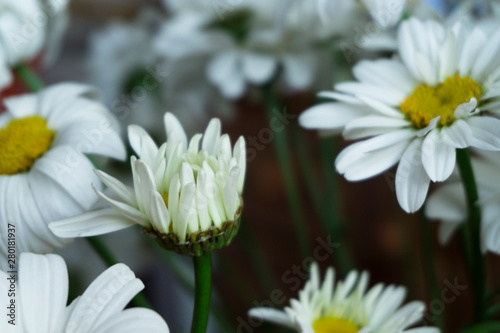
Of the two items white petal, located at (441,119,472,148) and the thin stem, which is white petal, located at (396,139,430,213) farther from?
the thin stem

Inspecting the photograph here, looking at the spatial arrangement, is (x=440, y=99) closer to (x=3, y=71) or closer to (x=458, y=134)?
(x=458, y=134)

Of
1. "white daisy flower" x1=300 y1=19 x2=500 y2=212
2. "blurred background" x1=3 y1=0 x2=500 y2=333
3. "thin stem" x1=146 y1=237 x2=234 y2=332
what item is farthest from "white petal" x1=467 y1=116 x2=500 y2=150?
"thin stem" x1=146 y1=237 x2=234 y2=332

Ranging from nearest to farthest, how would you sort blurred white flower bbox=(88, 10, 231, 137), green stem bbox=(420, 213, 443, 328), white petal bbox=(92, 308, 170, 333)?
white petal bbox=(92, 308, 170, 333)
green stem bbox=(420, 213, 443, 328)
blurred white flower bbox=(88, 10, 231, 137)

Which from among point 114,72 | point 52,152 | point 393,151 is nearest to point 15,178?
point 52,152

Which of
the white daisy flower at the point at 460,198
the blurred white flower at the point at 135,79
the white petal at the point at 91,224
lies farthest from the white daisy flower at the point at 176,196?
the blurred white flower at the point at 135,79

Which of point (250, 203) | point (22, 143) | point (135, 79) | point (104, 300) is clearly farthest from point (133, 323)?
point (250, 203)

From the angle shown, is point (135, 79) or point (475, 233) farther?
point (135, 79)
